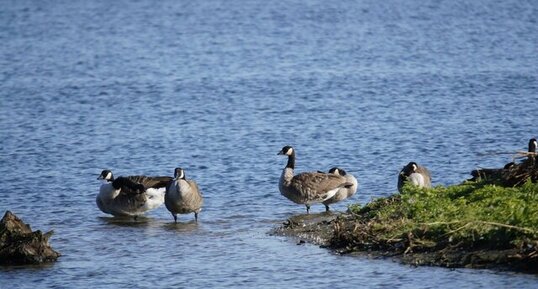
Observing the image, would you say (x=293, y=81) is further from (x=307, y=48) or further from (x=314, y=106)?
(x=307, y=48)

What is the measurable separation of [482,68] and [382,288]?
1007 inches

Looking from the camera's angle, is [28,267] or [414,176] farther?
[414,176]

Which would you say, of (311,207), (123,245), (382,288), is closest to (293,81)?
(311,207)

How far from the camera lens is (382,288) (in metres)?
13.1

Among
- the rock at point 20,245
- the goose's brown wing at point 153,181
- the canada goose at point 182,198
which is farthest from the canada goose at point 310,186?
the rock at point 20,245

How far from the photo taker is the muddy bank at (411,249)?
12799 mm

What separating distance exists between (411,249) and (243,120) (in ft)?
53.6

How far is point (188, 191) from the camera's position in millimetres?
18234

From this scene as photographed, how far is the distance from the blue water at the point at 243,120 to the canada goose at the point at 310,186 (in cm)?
43

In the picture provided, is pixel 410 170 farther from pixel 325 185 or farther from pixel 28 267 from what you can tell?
pixel 28 267

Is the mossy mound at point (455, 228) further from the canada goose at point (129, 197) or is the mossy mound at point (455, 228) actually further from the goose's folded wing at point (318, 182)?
the canada goose at point (129, 197)

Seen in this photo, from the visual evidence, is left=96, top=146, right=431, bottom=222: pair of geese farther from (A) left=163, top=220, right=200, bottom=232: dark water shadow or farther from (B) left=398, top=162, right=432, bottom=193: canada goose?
(A) left=163, top=220, right=200, bottom=232: dark water shadow

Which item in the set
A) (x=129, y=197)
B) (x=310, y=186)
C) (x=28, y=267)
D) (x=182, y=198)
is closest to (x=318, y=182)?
(x=310, y=186)

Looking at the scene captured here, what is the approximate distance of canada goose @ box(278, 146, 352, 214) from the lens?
18656 mm
